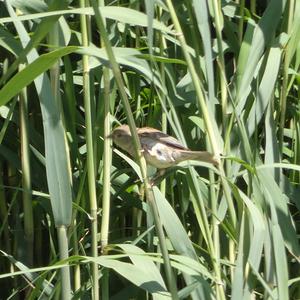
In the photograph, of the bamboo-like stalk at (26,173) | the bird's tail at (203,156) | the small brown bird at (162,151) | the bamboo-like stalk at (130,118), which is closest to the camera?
the bamboo-like stalk at (130,118)

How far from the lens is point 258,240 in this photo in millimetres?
1198

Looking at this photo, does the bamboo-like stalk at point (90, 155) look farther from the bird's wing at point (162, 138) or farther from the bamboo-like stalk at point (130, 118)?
the bamboo-like stalk at point (130, 118)

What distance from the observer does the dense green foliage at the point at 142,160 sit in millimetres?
1204

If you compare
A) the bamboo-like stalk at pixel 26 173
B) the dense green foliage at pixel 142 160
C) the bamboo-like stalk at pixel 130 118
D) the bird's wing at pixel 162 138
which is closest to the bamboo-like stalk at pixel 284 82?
the dense green foliage at pixel 142 160

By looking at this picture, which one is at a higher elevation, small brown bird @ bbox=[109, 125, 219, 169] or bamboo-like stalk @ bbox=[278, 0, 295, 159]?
bamboo-like stalk @ bbox=[278, 0, 295, 159]

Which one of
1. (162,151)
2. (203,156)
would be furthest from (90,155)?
(203,156)

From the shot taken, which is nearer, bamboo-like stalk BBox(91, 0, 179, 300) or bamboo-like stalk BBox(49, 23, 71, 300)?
bamboo-like stalk BBox(91, 0, 179, 300)

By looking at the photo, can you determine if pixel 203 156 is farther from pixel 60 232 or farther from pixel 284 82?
pixel 284 82

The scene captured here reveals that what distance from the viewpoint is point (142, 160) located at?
104cm

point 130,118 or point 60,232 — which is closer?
point 130,118

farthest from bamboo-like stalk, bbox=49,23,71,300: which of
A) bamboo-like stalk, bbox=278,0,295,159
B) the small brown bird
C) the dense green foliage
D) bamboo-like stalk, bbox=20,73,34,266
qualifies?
bamboo-like stalk, bbox=278,0,295,159

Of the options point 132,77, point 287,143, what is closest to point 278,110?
point 287,143

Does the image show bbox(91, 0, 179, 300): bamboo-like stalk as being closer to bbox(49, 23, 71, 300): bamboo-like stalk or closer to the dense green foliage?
the dense green foliage

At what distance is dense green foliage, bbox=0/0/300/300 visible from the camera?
120 centimetres
